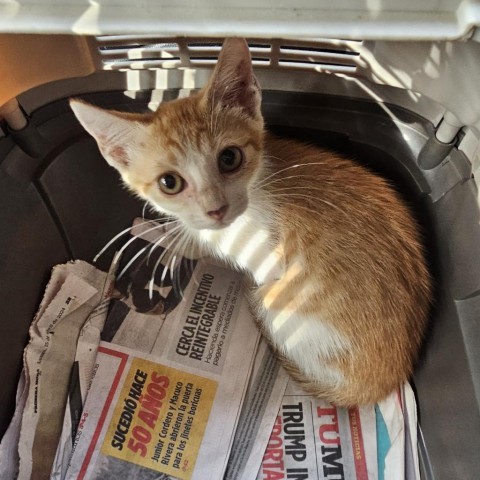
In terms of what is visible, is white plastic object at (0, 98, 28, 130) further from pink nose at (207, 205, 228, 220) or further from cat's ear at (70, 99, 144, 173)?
pink nose at (207, 205, 228, 220)

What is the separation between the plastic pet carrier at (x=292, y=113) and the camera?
75 centimetres

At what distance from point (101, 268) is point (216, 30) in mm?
803

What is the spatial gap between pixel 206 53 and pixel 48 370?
0.80 m

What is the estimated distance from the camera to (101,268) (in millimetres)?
1366

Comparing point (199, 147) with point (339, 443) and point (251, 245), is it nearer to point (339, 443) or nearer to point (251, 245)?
point (251, 245)

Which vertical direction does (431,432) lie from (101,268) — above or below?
below

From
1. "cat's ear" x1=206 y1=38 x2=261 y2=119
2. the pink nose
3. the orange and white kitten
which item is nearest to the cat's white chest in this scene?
the orange and white kitten

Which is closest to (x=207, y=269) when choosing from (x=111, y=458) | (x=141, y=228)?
(x=141, y=228)

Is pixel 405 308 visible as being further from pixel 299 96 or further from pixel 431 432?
pixel 299 96

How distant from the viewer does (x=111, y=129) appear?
887mm

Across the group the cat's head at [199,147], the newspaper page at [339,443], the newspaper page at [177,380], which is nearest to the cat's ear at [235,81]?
the cat's head at [199,147]

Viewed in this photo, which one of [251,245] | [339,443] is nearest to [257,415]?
[339,443]

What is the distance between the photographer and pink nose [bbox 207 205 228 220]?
90 centimetres

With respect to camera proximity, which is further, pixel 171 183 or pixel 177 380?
pixel 177 380
